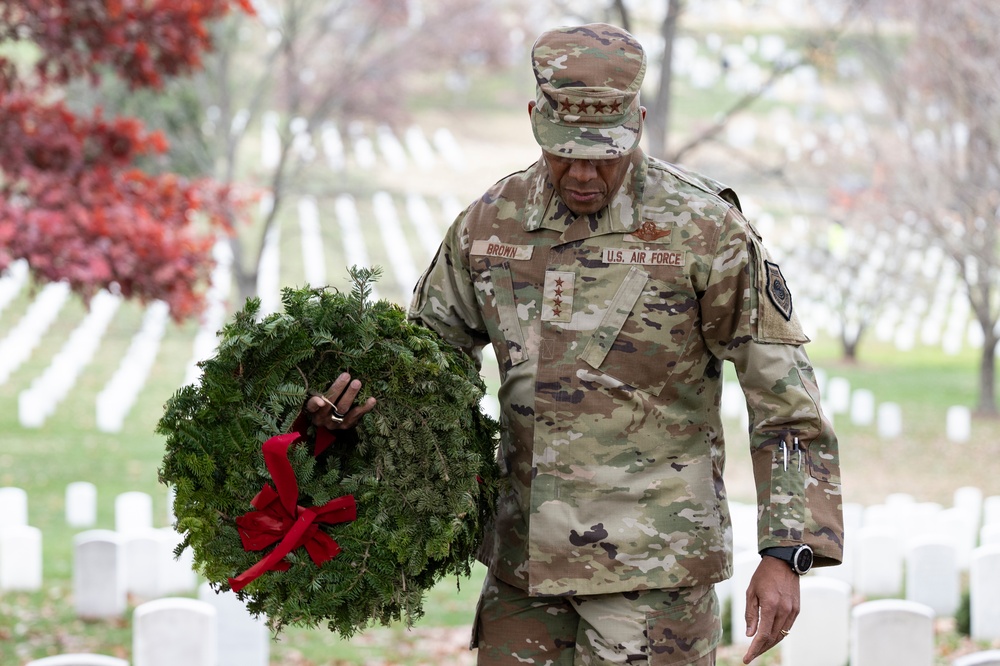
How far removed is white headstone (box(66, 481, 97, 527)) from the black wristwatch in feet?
25.9

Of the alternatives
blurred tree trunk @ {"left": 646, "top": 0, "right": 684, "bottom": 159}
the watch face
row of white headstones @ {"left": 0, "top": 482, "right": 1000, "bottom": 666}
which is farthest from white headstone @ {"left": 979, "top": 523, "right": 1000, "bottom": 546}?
the watch face

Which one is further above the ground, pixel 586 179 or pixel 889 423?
pixel 586 179

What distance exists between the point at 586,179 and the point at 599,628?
1092 mm

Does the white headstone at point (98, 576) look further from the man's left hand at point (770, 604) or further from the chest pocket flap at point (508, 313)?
the man's left hand at point (770, 604)

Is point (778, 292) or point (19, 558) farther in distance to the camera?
point (19, 558)

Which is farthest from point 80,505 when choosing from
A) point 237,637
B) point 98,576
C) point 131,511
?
point 237,637

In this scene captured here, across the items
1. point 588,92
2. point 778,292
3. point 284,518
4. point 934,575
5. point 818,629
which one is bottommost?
point 818,629

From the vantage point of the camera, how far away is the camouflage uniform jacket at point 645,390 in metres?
2.73

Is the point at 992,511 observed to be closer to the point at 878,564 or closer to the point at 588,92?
the point at 878,564

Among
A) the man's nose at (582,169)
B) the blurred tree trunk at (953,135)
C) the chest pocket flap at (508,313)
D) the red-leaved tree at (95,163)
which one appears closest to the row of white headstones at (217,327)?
the red-leaved tree at (95,163)

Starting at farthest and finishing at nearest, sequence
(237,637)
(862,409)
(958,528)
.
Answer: (862,409)
(958,528)
(237,637)

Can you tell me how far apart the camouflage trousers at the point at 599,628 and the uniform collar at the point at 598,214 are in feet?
2.97

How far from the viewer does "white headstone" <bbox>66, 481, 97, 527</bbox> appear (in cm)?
939

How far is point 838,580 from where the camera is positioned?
264 inches
